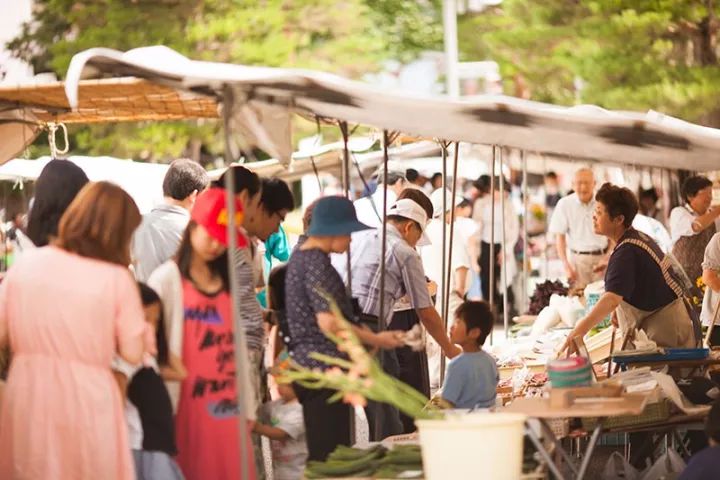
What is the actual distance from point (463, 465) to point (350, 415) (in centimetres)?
169

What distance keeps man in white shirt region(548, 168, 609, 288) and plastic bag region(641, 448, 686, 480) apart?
24.8ft

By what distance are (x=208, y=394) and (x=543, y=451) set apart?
5.08 feet

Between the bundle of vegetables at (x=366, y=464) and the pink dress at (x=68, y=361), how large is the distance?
0.94 metres

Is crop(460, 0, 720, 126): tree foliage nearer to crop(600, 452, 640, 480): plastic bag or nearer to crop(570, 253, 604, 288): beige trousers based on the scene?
crop(570, 253, 604, 288): beige trousers

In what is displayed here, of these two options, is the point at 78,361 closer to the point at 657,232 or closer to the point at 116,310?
the point at 116,310

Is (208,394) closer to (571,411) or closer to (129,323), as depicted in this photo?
(129,323)

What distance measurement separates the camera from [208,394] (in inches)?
290

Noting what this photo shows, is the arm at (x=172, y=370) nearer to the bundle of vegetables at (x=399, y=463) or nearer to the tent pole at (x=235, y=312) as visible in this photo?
the tent pole at (x=235, y=312)

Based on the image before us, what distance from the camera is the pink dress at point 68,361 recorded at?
21.9 feet

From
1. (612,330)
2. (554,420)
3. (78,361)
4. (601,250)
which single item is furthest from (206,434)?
(601,250)

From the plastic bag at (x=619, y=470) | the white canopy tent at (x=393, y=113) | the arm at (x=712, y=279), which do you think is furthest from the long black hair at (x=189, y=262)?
the arm at (x=712, y=279)

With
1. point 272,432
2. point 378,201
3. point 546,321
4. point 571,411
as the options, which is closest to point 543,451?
point 571,411

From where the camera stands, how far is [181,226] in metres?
9.12

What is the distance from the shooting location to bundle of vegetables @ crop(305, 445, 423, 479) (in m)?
7.28
